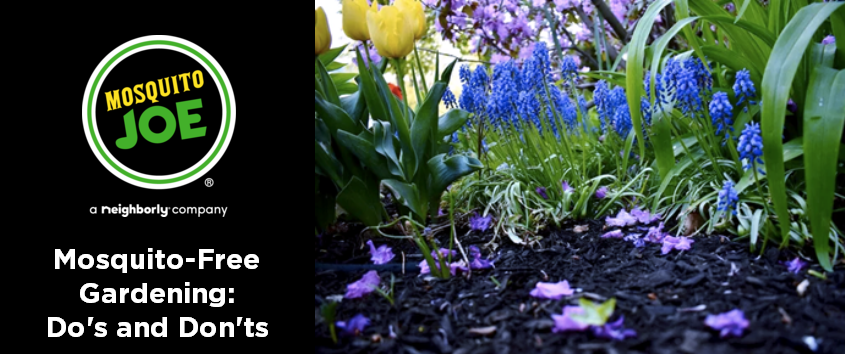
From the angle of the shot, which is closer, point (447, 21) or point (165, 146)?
point (165, 146)

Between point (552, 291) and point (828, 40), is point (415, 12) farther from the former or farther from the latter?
point (828, 40)

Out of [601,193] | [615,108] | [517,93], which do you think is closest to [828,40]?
[615,108]

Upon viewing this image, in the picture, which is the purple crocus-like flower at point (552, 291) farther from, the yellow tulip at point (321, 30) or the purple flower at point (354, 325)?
the yellow tulip at point (321, 30)

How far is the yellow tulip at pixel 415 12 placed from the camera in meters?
1.38

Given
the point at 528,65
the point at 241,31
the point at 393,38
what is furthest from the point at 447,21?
the point at 241,31

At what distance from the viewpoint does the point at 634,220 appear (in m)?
1.55

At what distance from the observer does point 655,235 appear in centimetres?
142

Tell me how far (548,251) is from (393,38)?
647 millimetres

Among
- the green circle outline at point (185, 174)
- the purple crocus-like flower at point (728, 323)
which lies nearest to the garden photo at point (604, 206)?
the purple crocus-like flower at point (728, 323)

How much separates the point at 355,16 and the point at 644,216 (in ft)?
3.05

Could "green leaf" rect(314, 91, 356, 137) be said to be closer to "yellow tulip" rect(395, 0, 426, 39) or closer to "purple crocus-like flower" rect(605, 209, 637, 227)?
"yellow tulip" rect(395, 0, 426, 39)

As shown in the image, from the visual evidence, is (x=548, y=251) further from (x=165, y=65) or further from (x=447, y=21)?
(x=447, y=21)

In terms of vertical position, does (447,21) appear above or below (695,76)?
above

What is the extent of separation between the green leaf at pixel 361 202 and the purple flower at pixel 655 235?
69cm
